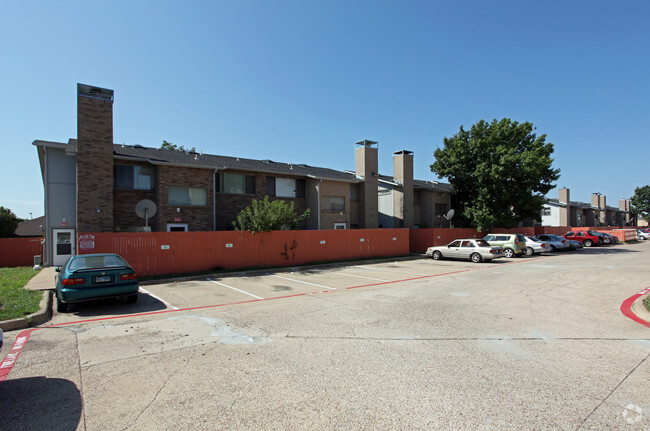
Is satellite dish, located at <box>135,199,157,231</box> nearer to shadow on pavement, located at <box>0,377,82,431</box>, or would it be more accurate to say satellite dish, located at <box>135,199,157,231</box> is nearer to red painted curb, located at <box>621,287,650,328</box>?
shadow on pavement, located at <box>0,377,82,431</box>

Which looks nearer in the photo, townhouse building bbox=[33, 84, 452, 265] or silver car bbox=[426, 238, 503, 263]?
townhouse building bbox=[33, 84, 452, 265]

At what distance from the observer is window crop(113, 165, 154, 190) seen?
19156 millimetres

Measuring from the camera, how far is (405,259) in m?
23.3

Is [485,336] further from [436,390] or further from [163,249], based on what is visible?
[163,249]

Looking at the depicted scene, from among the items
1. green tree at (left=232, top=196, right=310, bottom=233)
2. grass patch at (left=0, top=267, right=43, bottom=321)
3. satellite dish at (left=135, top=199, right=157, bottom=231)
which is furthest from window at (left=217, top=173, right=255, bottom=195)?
grass patch at (left=0, top=267, right=43, bottom=321)

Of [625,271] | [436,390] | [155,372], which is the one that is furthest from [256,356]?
[625,271]

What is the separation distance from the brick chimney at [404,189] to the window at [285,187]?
28.5ft

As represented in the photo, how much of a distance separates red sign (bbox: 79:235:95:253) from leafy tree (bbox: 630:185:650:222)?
107 m

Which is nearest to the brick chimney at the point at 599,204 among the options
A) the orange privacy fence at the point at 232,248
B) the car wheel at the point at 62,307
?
the orange privacy fence at the point at 232,248

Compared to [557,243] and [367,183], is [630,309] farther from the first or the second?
[557,243]

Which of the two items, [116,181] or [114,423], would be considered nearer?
[114,423]

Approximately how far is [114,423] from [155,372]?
123 cm

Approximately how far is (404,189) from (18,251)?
26.4 metres

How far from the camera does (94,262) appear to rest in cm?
898
